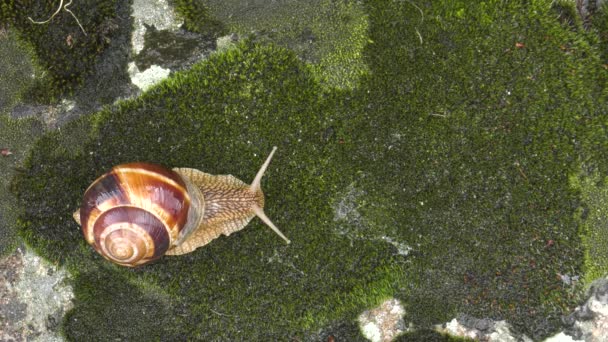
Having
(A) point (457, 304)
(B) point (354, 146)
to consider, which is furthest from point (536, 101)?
(A) point (457, 304)

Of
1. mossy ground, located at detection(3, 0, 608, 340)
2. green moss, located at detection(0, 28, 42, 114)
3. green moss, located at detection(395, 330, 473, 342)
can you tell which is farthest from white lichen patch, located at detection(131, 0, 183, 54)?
green moss, located at detection(395, 330, 473, 342)

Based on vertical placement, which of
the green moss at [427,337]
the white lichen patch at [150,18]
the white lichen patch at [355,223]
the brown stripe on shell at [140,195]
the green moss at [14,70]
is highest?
the white lichen patch at [150,18]

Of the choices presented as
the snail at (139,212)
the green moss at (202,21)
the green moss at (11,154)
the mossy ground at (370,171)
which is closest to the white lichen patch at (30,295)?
the mossy ground at (370,171)

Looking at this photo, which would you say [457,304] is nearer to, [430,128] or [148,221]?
[430,128]

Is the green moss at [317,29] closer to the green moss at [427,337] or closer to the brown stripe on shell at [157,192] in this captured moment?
the brown stripe on shell at [157,192]

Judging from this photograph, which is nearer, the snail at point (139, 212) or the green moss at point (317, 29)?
the snail at point (139, 212)

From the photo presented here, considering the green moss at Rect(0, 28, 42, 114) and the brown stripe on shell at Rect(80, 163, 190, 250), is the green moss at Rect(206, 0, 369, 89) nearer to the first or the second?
the brown stripe on shell at Rect(80, 163, 190, 250)
